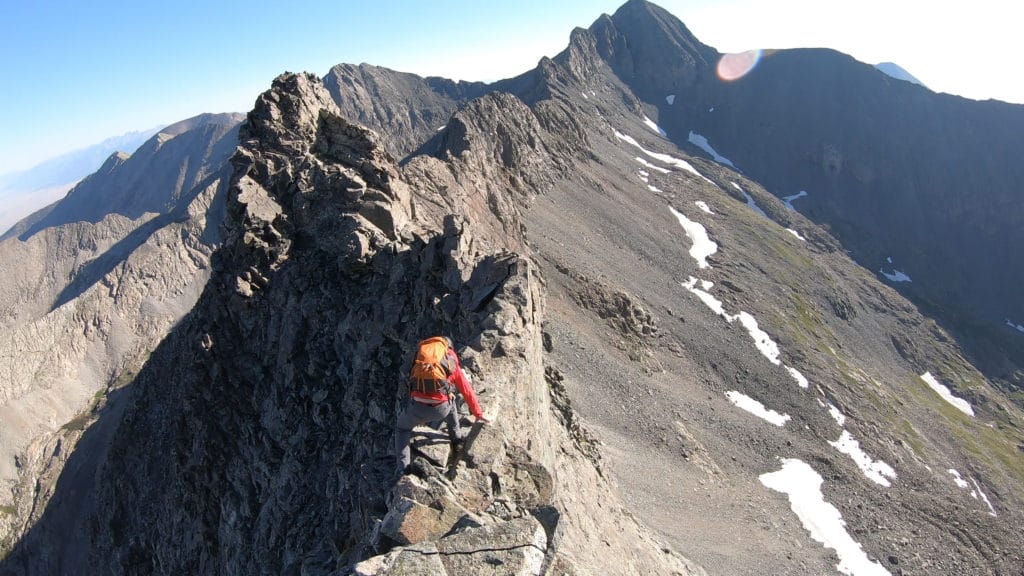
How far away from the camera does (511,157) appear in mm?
76875

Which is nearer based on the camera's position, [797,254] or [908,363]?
[908,363]

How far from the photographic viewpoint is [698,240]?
285 feet

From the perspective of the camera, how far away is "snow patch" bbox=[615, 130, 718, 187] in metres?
126

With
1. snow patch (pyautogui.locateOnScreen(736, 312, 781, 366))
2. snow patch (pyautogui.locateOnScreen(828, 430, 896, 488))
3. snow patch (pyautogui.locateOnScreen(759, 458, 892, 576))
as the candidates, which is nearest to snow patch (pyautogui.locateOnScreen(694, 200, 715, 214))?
snow patch (pyautogui.locateOnScreen(736, 312, 781, 366))

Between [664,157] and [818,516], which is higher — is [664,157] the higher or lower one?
the higher one

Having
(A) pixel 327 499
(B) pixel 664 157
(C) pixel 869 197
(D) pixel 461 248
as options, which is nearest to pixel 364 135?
(D) pixel 461 248

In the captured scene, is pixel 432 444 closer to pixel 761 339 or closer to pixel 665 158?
pixel 761 339

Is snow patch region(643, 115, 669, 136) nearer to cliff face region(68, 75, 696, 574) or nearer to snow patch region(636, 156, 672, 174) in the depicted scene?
snow patch region(636, 156, 672, 174)

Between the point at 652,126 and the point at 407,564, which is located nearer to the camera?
the point at 407,564

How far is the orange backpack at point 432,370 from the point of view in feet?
35.6

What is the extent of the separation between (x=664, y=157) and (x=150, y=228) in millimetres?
148917

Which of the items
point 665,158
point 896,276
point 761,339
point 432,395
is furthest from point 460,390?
point 896,276

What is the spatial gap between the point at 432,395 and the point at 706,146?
16800 centimetres

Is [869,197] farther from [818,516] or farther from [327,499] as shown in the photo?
[327,499]
